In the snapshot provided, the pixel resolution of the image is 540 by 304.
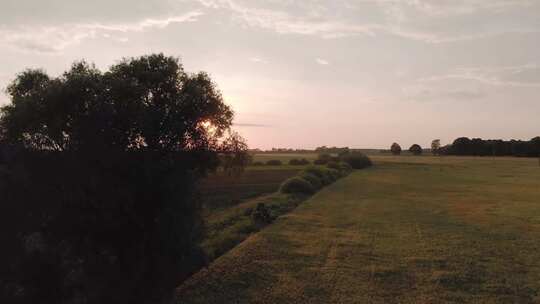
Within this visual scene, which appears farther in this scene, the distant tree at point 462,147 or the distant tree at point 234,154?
the distant tree at point 462,147

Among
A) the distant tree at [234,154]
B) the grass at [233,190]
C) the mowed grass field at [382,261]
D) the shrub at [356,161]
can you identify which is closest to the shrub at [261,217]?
the mowed grass field at [382,261]

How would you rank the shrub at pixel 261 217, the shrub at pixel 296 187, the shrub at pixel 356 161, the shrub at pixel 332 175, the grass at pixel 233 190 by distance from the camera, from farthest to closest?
1. the shrub at pixel 356 161
2. the shrub at pixel 332 175
3. the shrub at pixel 296 187
4. the grass at pixel 233 190
5. the shrub at pixel 261 217

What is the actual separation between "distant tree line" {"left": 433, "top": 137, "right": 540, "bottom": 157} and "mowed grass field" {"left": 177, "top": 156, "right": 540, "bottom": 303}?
441 ft

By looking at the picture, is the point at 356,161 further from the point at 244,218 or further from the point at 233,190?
the point at 244,218

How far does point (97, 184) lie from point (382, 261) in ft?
42.4

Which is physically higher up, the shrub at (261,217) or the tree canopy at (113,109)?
the tree canopy at (113,109)

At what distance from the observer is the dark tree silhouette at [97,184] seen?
46.8 ft

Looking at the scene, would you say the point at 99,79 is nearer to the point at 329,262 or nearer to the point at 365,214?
the point at 329,262

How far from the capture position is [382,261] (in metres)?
21.0

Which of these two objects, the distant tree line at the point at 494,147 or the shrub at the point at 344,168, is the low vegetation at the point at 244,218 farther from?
the distant tree line at the point at 494,147

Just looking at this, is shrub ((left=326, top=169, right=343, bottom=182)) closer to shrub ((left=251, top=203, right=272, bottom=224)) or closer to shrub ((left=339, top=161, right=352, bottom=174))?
shrub ((left=339, top=161, right=352, bottom=174))

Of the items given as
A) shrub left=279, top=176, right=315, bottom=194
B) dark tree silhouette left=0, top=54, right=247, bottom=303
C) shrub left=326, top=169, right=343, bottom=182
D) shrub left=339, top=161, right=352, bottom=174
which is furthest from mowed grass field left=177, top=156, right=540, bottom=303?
shrub left=339, top=161, right=352, bottom=174

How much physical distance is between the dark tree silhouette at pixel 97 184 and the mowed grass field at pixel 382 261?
2.61 m

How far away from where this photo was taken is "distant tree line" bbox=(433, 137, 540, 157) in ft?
511
